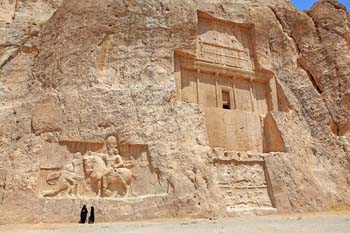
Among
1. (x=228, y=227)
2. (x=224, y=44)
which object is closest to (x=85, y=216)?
(x=228, y=227)

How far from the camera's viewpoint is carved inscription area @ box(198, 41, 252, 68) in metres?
14.9

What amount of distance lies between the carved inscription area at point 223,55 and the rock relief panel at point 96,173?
5.29 m

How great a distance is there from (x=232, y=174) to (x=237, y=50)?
19.0ft

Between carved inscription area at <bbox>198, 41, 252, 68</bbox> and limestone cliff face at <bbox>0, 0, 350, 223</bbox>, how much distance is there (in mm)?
52

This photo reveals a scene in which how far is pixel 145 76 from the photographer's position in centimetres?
1325

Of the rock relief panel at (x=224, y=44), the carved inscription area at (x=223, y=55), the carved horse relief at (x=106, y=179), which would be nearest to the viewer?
the carved horse relief at (x=106, y=179)

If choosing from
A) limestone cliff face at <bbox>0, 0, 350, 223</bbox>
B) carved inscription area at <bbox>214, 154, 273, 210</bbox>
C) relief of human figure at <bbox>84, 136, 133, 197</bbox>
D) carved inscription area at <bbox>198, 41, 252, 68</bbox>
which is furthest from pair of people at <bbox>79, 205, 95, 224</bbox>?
carved inscription area at <bbox>198, 41, 252, 68</bbox>

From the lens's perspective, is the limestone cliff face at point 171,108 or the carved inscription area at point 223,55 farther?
the carved inscription area at point 223,55

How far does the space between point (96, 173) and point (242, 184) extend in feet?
17.1

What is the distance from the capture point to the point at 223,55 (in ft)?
49.9

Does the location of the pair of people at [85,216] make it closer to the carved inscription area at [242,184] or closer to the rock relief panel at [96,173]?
the rock relief panel at [96,173]

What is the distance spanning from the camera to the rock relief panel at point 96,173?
1127 cm

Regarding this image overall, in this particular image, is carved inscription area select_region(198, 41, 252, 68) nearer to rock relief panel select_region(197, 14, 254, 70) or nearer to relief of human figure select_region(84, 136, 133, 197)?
rock relief panel select_region(197, 14, 254, 70)

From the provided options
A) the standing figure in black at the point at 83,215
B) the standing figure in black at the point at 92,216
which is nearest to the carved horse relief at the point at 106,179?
the standing figure in black at the point at 92,216
